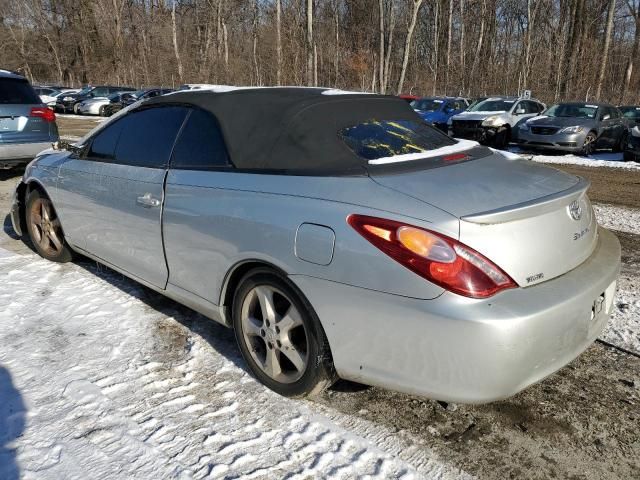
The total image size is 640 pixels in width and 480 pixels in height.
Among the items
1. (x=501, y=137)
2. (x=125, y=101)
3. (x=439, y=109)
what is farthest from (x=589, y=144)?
(x=125, y=101)

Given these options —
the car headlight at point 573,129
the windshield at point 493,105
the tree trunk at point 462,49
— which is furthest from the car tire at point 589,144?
the tree trunk at point 462,49

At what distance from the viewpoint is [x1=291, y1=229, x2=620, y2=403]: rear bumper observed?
2.10 metres

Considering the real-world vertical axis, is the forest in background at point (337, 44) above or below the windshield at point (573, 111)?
above

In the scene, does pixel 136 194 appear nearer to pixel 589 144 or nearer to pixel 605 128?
pixel 589 144

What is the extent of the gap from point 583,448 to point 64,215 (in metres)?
4.08

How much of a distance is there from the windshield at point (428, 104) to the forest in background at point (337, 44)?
1192cm

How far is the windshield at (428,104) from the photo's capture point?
20.4m

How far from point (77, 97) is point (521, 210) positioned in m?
34.2

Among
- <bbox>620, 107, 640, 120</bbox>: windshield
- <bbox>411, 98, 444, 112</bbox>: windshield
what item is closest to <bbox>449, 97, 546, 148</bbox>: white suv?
<bbox>620, 107, 640, 120</bbox>: windshield

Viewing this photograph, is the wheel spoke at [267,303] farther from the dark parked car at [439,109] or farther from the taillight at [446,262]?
the dark parked car at [439,109]

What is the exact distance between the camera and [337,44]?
46219 mm

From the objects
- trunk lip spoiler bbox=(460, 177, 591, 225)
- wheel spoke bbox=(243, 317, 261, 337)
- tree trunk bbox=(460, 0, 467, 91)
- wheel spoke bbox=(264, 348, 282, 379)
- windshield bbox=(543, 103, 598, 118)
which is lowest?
wheel spoke bbox=(264, 348, 282, 379)

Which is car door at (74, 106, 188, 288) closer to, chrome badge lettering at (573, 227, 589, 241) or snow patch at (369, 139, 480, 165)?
snow patch at (369, 139, 480, 165)

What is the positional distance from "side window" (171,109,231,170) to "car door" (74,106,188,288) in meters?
0.10
